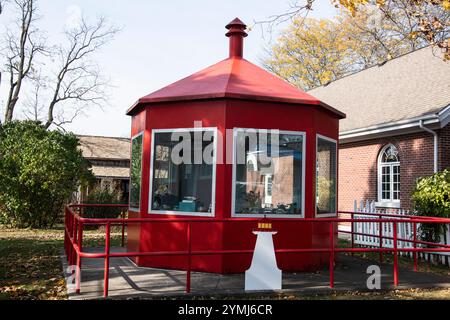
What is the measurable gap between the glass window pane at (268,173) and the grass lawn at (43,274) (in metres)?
2.17

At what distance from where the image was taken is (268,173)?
30.2ft

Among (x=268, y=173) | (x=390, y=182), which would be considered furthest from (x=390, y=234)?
(x=268, y=173)

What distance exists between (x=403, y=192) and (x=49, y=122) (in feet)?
107

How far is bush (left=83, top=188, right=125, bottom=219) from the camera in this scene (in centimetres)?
2038

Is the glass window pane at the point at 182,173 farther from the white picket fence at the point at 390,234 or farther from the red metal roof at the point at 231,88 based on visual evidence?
the white picket fence at the point at 390,234

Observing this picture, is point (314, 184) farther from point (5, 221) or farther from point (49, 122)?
point (49, 122)

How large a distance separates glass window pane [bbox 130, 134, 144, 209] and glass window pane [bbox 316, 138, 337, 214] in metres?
3.68

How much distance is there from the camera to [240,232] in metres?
8.62

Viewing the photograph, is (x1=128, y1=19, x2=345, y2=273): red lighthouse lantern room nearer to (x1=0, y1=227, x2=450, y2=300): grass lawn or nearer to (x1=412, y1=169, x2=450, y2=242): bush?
(x1=0, y1=227, x2=450, y2=300): grass lawn

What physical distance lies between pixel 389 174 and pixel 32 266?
11480 mm

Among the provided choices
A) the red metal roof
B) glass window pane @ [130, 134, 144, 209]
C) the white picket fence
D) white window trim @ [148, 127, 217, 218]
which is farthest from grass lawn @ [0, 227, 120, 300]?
the white picket fence

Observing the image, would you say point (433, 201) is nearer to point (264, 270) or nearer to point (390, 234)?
point (390, 234)

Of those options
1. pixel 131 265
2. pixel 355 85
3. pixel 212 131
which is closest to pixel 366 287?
pixel 212 131

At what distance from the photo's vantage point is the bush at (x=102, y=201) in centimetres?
2038
